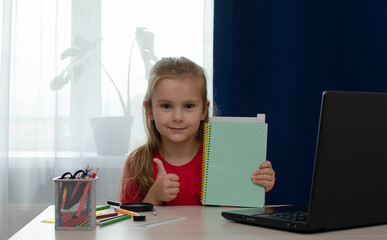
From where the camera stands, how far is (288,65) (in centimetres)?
217

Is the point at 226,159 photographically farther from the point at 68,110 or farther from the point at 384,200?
the point at 68,110

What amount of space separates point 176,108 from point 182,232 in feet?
2.14

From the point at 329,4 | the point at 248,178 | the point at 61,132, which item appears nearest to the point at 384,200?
the point at 248,178

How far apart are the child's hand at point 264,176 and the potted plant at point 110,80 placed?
45.0 inches

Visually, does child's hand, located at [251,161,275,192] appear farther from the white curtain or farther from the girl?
the white curtain

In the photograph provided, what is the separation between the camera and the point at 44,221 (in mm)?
955

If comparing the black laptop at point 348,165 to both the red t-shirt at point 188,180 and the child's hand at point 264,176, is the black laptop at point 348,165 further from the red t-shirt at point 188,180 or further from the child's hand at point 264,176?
the red t-shirt at point 188,180

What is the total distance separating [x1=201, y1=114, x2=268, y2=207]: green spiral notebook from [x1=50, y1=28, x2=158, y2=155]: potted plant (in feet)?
3.50

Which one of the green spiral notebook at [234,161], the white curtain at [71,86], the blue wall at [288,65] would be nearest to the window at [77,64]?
the white curtain at [71,86]

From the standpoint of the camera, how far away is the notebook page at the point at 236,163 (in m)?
1.21

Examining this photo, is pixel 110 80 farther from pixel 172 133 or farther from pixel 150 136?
pixel 172 133

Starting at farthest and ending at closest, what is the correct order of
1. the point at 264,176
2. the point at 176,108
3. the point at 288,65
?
the point at 288,65 → the point at 176,108 → the point at 264,176

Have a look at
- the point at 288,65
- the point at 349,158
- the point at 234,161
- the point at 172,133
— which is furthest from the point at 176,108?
the point at 288,65

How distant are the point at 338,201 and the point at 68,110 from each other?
1683mm
